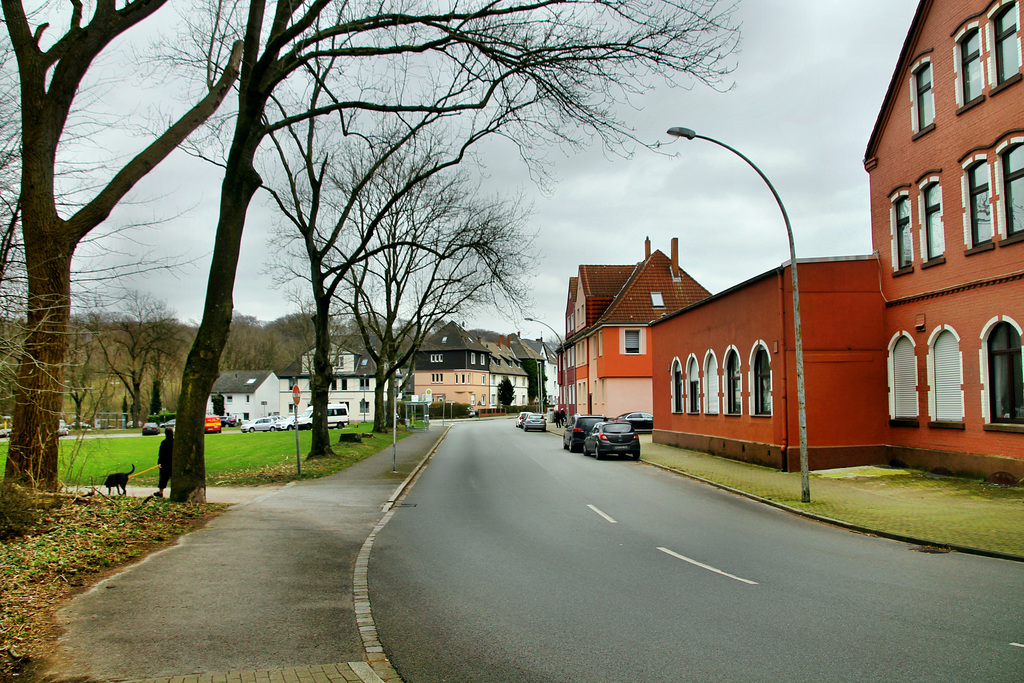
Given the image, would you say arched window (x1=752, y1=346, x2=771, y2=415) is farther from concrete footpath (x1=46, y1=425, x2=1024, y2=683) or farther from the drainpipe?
concrete footpath (x1=46, y1=425, x2=1024, y2=683)

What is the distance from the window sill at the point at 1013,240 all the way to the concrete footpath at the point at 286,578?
5296 millimetres

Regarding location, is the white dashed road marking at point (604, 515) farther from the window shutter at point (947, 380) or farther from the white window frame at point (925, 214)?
the white window frame at point (925, 214)

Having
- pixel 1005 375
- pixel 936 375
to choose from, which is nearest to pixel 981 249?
pixel 1005 375

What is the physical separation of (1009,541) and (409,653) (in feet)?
30.1

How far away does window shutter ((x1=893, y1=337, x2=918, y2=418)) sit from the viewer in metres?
19.8

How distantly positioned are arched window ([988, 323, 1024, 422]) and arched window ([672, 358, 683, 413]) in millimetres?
15419

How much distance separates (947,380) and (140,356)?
217 feet

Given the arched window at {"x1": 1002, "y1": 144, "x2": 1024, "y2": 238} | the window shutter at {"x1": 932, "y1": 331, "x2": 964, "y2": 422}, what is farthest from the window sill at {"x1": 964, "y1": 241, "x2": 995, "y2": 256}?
the window shutter at {"x1": 932, "y1": 331, "x2": 964, "y2": 422}

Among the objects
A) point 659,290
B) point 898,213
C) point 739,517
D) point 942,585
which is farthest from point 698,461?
point 659,290

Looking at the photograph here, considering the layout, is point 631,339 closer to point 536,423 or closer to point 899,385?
point 536,423

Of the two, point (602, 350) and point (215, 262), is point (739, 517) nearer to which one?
point (215, 262)

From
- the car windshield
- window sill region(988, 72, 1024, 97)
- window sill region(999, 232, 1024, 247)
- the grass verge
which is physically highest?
window sill region(988, 72, 1024, 97)

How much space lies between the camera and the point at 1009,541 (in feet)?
34.1

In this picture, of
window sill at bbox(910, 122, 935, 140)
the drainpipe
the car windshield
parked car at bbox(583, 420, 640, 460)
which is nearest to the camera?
window sill at bbox(910, 122, 935, 140)
